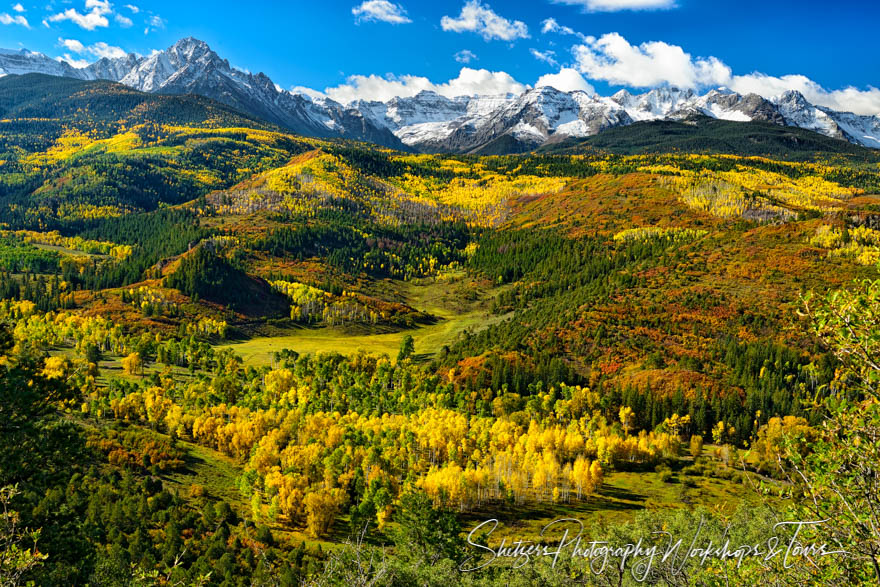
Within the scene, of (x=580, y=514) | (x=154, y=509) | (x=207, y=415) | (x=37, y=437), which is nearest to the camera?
(x=37, y=437)

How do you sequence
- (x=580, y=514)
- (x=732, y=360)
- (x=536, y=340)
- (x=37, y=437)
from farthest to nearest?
(x=536, y=340) → (x=732, y=360) → (x=580, y=514) → (x=37, y=437)

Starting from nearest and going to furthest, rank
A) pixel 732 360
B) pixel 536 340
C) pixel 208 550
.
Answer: pixel 208 550, pixel 732 360, pixel 536 340

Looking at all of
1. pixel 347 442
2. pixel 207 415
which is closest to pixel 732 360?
pixel 347 442

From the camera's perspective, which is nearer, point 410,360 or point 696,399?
point 696,399

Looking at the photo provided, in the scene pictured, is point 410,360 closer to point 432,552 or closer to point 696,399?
point 696,399

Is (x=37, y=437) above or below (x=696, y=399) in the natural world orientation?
above

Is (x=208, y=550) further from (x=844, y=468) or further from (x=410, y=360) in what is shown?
(x=410, y=360)

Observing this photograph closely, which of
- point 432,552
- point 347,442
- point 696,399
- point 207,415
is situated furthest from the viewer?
point 696,399

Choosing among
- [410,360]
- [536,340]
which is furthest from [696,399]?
[410,360]

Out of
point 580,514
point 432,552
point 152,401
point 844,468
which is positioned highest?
point 844,468
